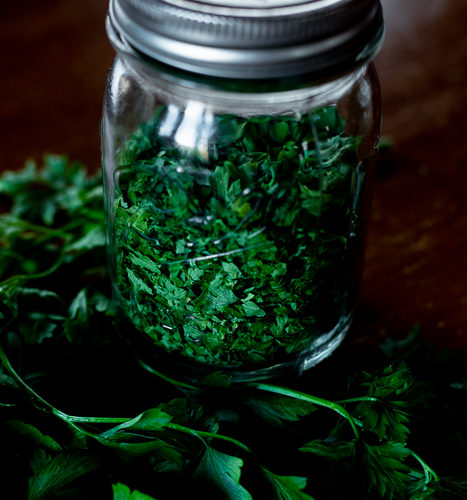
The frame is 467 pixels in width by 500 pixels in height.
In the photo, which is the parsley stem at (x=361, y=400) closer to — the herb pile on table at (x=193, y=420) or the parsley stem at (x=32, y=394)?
the herb pile on table at (x=193, y=420)

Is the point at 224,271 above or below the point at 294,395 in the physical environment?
above

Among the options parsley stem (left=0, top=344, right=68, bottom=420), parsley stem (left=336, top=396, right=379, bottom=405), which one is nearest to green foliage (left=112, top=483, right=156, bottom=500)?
parsley stem (left=0, top=344, right=68, bottom=420)

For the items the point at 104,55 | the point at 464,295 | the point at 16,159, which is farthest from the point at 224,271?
the point at 104,55

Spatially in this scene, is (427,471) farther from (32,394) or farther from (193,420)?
(32,394)

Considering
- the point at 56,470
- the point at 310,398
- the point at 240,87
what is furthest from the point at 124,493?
the point at 240,87

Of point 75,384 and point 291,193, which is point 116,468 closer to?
point 75,384

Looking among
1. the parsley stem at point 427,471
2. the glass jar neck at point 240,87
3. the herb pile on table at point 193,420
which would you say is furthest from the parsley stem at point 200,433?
the glass jar neck at point 240,87

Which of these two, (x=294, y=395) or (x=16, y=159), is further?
(x=16, y=159)
